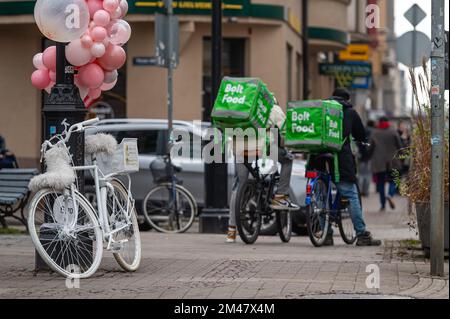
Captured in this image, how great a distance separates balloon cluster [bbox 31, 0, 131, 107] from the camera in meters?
9.13

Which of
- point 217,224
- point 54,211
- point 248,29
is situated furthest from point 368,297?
point 248,29

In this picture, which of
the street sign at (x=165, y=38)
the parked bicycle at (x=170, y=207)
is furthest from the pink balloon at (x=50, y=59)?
the street sign at (x=165, y=38)

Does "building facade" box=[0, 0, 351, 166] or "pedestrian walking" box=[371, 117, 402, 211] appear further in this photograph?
"building facade" box=[0, 0, 351, 166]

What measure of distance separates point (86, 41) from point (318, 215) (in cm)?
414

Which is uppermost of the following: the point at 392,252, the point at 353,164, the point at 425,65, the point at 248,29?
the point at 248,29

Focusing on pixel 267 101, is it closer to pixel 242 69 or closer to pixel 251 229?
pixel 251 229

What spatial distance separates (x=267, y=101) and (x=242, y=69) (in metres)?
14.4

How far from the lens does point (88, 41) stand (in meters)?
9.44

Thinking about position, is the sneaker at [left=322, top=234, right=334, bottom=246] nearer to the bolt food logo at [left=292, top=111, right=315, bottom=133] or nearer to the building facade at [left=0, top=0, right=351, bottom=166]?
the bolt food logo at [left=292, top=111, right=315, bottom=133]

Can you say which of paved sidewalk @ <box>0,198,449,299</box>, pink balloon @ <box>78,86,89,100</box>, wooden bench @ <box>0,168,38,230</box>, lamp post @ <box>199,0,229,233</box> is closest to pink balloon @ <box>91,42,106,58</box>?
pink balloon @ <box>78,86,89,100</box>

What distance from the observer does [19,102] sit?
26.2 meters

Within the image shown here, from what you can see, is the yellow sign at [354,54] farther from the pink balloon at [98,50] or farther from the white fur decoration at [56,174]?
the white fur decoration at [56,174]

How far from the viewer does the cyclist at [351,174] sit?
12680 mm

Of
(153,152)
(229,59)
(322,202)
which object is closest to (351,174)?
(322,202)
